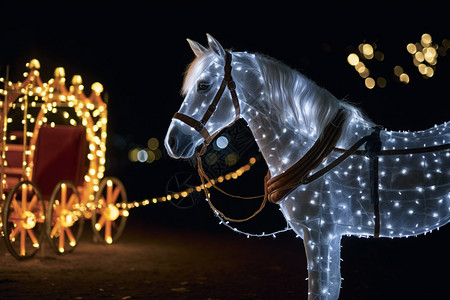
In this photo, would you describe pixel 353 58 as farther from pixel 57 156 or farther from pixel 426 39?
pixel 57 156

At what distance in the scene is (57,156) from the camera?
8.62 meters

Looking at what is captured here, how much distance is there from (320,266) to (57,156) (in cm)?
626

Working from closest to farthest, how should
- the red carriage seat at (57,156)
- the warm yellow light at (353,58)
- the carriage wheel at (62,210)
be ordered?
the carriage wheel at (62,210)
the red carriage seat at (57,156)
the warm yellow light at (353,58)

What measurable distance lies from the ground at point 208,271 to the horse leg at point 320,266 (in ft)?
8.10

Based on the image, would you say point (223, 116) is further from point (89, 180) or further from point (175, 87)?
point (175, 87)

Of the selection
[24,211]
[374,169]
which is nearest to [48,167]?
[24,211]

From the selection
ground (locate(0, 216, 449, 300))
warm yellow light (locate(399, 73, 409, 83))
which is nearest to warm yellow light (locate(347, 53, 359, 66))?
warm yellow light (locate(399, 73, 409, 83))

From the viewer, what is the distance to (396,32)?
14281 mm

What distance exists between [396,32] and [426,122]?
275 cm

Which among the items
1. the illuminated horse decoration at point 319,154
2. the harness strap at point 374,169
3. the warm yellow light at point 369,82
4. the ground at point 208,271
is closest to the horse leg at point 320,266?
the illuminated horse decoration at point 319,154

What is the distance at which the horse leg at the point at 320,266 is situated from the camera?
3369mm

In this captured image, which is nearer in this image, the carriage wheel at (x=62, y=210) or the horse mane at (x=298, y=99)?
the horse mane at (x=298, y=99)

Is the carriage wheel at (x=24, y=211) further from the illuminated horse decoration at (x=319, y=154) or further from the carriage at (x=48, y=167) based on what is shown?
the illuminated horse decoration at (x=319, y=154)

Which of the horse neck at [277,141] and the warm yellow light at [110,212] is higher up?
the horse neck at [277,141]
